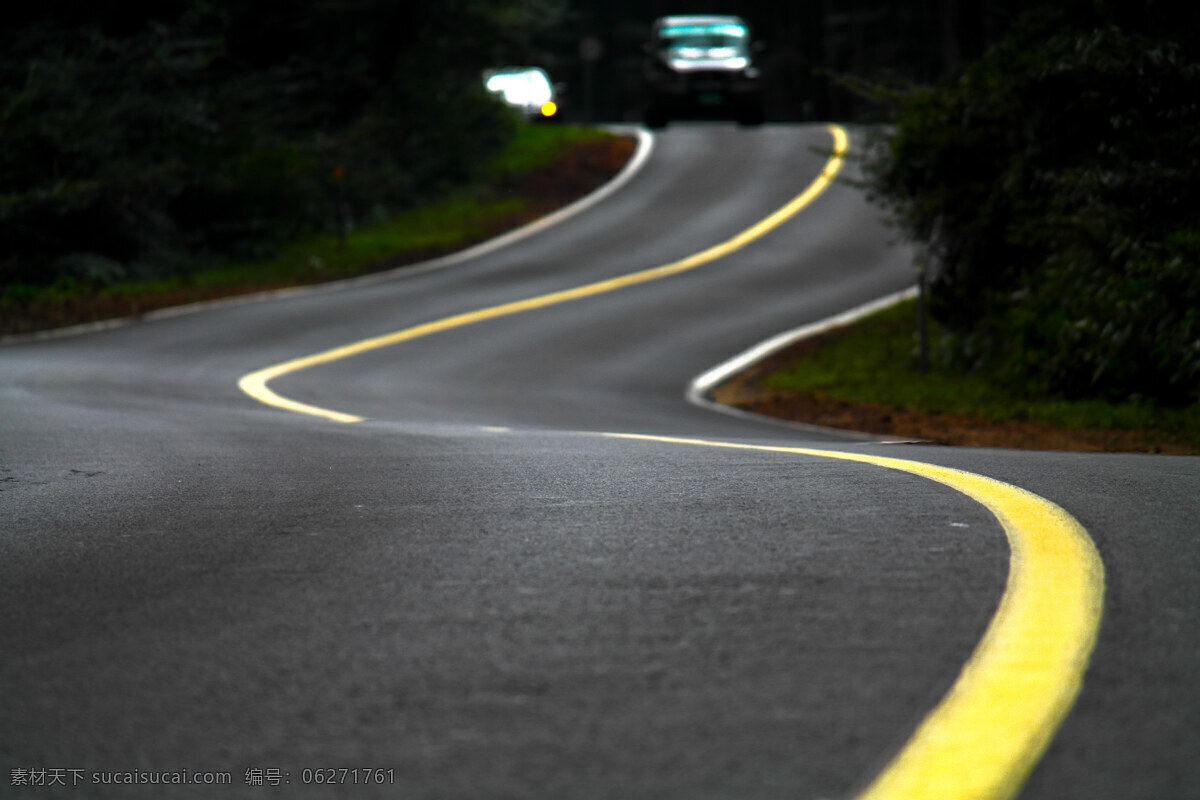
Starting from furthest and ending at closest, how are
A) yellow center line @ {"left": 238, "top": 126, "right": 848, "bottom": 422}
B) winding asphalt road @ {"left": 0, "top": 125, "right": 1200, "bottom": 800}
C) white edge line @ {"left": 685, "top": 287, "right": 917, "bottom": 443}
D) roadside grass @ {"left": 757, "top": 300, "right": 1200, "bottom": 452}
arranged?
white edge line @ {"left": 685, "top": 287, "right": 917, "bottom": 443}, yellow center line @ {"left": 238, "top": 126, "right": 848, "bottom": 422}, roadside grass @ {"left": 757, "top": 300, "right": 1200, "bottom": 452}, winding asphalt road @ {"left": 0, "top": 125, "right": 1200, "bottom": 800}

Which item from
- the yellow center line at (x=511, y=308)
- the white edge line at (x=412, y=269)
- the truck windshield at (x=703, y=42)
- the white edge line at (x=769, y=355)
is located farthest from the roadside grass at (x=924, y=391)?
the truck windshield at (x=703, y=42)

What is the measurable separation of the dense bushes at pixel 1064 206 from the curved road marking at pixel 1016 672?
28.2 ft

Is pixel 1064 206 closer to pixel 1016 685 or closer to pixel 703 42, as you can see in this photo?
pixel 1016 685

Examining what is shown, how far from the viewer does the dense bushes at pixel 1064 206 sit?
13.6 m

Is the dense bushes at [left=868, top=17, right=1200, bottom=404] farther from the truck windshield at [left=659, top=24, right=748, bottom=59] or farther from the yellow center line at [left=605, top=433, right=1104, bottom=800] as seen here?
the truck windshield at [left=659, top=24, right=748, bottom=59]

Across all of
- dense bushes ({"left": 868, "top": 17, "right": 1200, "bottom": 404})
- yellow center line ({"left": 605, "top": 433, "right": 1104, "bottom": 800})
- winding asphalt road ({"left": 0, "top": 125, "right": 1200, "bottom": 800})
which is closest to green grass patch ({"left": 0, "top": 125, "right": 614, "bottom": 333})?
dense bushes ({"left": 868, "top": 17, "right": 1200, "bottom": 404})

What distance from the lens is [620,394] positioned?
15.6 meters

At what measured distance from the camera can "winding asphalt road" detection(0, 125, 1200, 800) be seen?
8.53 ft

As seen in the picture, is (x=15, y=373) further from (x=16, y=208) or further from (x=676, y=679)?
(x=676, y=679)

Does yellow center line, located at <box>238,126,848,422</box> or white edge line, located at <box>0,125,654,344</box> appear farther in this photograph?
white edge line, located at <box>0,125,654,344</box>

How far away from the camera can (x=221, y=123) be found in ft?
102

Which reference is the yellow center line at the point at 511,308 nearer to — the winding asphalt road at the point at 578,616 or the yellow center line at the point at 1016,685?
the winding asphalt road at the point at 578,616

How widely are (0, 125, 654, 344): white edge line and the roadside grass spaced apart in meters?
10.2

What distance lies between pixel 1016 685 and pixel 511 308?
20.0 meters
